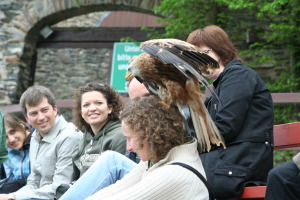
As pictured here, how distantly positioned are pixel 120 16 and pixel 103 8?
4622 mm

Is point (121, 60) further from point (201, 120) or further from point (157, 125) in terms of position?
point (157, 125)

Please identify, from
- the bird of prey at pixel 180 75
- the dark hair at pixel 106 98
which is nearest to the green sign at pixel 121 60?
the dark hair at pixel 106 98

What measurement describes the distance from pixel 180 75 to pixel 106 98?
3.92 ft

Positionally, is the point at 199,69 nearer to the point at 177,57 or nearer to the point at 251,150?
the point at 177,57

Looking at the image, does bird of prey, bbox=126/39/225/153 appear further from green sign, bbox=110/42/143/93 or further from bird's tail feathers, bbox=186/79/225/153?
green sign, bbox=110/42/143/93

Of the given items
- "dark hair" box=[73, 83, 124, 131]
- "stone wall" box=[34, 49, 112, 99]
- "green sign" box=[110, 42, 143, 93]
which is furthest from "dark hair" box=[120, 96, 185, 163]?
"stone wall" box=[34, 49, 112, 99]

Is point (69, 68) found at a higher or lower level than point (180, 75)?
lower

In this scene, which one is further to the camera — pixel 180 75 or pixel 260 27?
pixel 260 27

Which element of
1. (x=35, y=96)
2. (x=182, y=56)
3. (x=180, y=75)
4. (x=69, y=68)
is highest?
(x=182, y=56)

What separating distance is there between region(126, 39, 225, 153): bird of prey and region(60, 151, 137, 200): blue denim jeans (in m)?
0.47

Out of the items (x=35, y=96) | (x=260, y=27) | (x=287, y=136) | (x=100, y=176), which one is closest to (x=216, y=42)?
(x=287, y=136)

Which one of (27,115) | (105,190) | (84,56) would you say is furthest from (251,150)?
(84,56)

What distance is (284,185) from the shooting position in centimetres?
249

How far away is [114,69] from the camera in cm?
980
